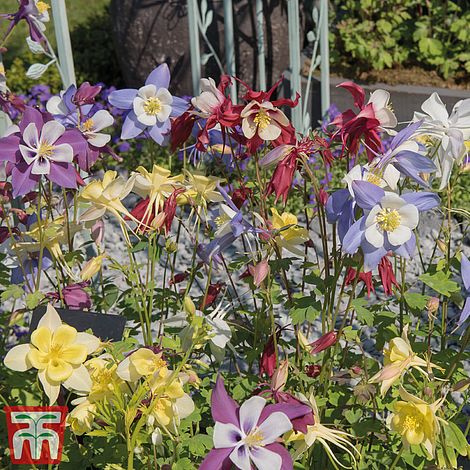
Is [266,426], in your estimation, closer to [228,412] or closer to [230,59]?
[228,412]

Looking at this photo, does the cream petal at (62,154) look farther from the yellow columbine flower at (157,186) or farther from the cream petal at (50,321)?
the cream petal at (50,321)

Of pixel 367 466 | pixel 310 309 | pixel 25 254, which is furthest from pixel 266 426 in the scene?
pixel 25 254

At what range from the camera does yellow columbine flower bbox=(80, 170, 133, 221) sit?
1.75 meters

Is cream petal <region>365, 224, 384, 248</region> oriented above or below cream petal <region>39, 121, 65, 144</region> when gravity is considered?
below

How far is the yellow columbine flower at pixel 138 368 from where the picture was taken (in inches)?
56.6

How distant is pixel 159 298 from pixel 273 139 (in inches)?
29.2

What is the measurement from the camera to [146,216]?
1.84 meters

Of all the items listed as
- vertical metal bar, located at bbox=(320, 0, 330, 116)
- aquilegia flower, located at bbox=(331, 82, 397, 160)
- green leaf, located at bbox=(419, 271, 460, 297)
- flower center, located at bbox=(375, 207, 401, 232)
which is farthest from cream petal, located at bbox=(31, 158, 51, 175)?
vertical metal bar, located at bbox=(320, 0, 330, 116)

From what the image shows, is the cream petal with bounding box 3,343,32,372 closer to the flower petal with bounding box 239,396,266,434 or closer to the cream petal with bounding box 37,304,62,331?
the cream petal with bounding box 37,304,62,331

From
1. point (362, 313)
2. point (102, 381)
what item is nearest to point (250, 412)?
point (102, 381)

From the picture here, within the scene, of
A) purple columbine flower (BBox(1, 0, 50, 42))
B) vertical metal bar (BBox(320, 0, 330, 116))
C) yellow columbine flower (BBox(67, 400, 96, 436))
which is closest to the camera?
yellow columbine flower (BBox(67, 400, 96, 436))

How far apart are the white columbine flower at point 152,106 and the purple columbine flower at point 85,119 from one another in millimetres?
72

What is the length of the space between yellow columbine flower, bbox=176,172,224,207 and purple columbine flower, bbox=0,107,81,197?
0.24 m

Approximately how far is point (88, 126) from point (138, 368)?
0.79 meters
